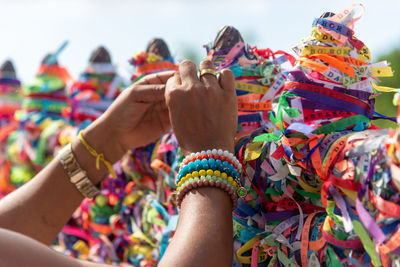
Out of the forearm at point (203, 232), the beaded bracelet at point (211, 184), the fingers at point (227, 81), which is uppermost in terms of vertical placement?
the fingers at point (227, 81)

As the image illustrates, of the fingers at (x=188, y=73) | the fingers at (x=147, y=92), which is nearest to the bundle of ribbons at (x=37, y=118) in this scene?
the fingers at (x=147, y=92)

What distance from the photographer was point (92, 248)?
6.44ft

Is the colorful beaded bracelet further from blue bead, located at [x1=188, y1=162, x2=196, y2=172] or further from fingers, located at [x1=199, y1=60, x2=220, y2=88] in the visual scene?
fingers, located at [x1=199, y1=60, x2=220, y2=88]

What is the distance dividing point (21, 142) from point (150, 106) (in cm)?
142

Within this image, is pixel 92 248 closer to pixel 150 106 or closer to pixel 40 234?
pixel 40 234

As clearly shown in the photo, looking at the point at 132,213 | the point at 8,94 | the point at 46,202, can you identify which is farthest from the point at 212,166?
the point at 8,94

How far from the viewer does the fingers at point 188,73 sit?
1.02m

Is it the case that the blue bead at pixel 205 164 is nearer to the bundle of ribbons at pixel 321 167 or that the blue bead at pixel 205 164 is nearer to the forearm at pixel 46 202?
the bundle of ribbons at pixel 321 167

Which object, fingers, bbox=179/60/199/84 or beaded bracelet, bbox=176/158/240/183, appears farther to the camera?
fingers, bbox=179/60/199/84

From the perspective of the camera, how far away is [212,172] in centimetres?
91

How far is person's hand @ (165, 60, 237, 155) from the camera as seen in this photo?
0.97 metres

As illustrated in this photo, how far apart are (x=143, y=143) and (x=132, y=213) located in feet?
1.48

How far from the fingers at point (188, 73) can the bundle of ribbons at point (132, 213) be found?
45cm

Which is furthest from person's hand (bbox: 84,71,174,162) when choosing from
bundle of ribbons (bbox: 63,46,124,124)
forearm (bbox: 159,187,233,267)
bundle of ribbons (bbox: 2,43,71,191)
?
bundle of ribbons (bbox: 2,43,71,191)
